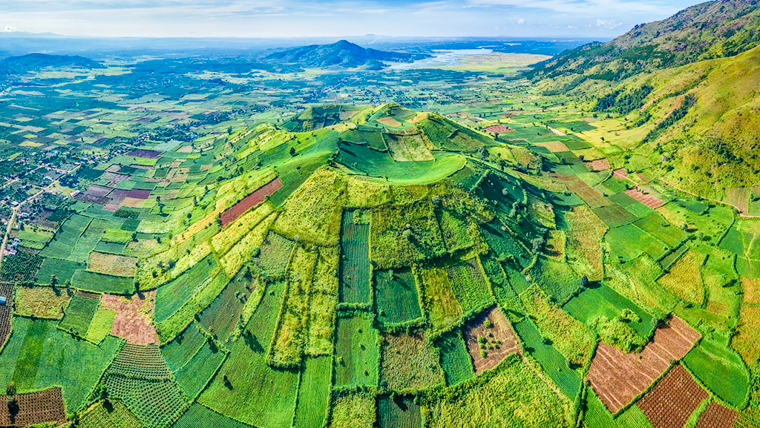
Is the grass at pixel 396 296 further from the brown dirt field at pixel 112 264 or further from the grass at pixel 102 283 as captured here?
the brown dirt field at pixel 112 264

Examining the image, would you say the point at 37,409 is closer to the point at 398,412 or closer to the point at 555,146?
the point at 398,412

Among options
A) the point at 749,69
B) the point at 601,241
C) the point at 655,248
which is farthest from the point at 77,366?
the point at 749,69

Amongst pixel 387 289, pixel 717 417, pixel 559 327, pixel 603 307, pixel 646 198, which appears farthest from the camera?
pixel 646 198

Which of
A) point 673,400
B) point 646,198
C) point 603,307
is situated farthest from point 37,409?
point 646,198

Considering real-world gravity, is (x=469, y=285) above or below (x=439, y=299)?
above

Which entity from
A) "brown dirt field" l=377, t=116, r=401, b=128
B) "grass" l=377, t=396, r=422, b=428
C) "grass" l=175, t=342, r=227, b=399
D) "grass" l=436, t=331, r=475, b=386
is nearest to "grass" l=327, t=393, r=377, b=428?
"grass" l=377, t=396, r=422, b=428

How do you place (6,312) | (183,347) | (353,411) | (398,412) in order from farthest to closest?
1. (6,312)
2. (183,347)
3. (398,412)
4. (353,411)

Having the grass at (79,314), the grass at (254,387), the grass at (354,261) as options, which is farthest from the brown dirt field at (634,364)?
the grass at (79,314)
